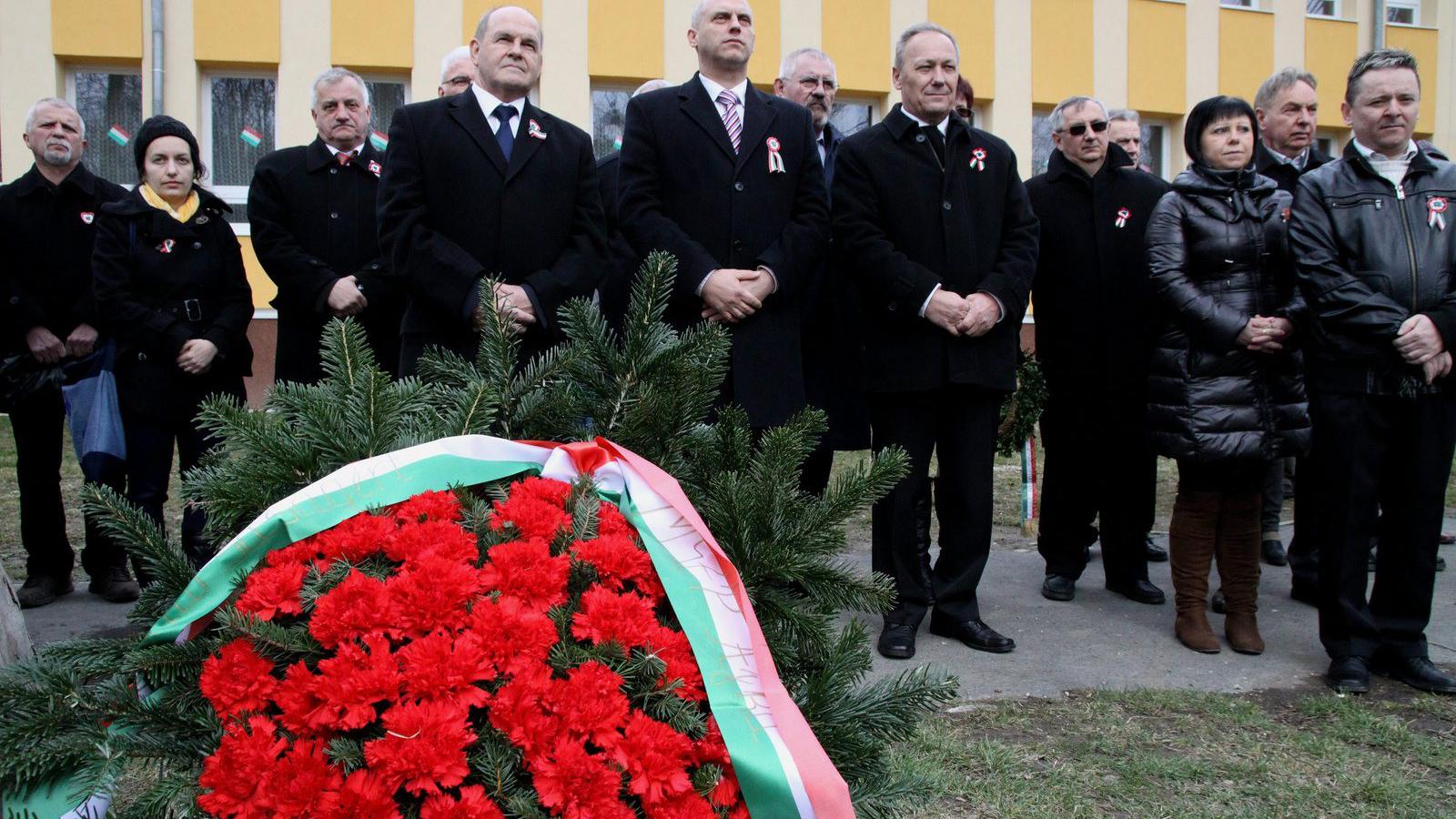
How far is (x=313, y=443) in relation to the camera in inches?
75.7

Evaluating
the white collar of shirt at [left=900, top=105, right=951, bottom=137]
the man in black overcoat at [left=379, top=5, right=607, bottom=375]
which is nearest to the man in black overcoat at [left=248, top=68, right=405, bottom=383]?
the man in black overcoat at [left=379, top=5, right=607, bottom=375]

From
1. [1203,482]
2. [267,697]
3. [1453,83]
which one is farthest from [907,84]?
[1453,83]

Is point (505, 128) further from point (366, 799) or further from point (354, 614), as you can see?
point (366, 799)

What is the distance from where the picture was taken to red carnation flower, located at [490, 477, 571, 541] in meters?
1.82

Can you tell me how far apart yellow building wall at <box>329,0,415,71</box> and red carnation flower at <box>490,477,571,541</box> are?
12830mm

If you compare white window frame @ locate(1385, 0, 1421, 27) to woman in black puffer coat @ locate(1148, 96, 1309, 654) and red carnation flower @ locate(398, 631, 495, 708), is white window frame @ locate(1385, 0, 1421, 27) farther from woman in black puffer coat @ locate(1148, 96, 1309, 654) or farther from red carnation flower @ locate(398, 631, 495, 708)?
red carnation flower @ locate(398, 631, 495, 708)

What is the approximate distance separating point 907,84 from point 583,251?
1467 mm

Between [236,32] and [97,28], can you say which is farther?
[236,32]

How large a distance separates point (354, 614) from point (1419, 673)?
12.9 ft

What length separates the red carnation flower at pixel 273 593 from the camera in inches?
65.4

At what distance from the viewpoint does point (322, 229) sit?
514 cm

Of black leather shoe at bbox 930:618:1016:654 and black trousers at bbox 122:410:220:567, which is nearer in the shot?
black leather shoe at bbox 930:618:1016:654

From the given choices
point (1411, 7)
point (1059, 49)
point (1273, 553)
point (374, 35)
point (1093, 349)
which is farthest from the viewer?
point (1411, 7)

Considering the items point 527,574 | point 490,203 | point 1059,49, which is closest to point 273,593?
point 527,574
